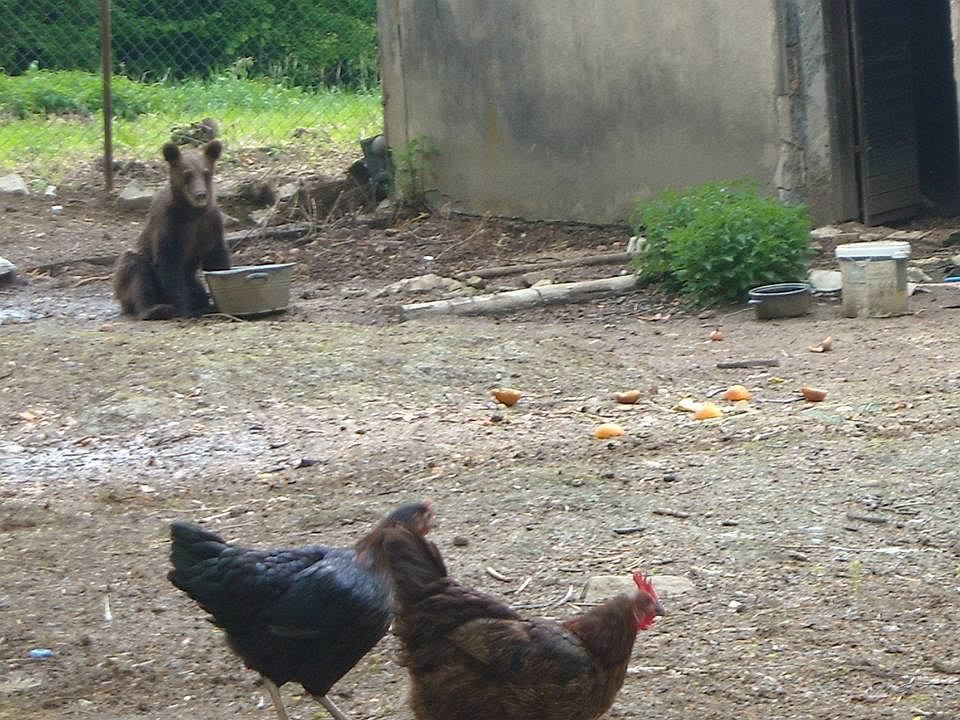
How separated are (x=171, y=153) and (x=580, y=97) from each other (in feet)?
14.2

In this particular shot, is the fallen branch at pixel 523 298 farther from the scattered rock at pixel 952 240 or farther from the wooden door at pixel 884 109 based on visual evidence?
the scattered rock at pixel 952 240

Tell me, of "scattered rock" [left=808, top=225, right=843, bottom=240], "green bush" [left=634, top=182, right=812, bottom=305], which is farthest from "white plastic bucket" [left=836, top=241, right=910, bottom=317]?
"scattered rock" [left=808, top=225, right=843, bottom=240]

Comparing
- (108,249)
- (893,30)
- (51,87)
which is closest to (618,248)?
(893,30)

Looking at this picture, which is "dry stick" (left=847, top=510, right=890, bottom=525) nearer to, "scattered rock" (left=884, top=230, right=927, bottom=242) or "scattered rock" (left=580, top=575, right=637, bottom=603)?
"scattered rock" (left=580, top=575, right=637, bottom=603)

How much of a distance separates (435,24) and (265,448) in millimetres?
8736

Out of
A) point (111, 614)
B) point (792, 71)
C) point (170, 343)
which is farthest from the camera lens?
point (792, 71)

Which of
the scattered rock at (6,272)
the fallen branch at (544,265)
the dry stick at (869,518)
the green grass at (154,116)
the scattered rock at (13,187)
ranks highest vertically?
the green grass at (154,116)

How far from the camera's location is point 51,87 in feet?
64.9

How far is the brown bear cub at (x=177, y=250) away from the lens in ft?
34.7

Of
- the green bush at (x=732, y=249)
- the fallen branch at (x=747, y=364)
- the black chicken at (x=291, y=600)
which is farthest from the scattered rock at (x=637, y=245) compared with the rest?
the black chicken at (x=291, y=600)

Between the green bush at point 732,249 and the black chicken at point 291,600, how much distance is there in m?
6.65

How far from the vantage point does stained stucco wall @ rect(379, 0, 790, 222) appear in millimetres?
12211

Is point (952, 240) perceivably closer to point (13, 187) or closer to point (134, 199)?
point (134, 199)

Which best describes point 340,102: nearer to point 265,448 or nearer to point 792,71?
point 792,71
